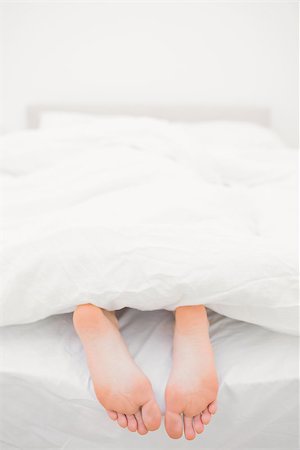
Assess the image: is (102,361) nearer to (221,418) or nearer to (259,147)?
(221,418)

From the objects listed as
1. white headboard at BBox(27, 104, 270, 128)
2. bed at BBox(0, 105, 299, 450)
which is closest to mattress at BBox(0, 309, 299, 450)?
bed at BBox(0, 105, 299, 450)

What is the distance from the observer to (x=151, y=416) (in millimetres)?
511

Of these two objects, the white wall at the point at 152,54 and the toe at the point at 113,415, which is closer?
the toe at the point at 113,415

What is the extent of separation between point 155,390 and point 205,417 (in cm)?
7

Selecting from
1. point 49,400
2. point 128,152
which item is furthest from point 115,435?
point 128,152

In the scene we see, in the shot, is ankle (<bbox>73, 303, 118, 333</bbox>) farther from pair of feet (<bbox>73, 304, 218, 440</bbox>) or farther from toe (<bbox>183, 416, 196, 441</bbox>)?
toe (<bbox>183, 416, 196, 441</bbox>)

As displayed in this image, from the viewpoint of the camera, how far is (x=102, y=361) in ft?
1.78

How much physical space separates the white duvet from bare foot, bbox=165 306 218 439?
2.5 inches

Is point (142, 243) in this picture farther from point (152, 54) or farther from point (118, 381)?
→ point (152, 54)

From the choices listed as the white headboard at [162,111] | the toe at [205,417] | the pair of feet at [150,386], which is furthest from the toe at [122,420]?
the white headboard at [162,111]

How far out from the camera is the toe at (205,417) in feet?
1.72

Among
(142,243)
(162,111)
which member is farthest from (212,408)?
(162,111)

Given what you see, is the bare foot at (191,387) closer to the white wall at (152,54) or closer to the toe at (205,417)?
the toe at (205,417)

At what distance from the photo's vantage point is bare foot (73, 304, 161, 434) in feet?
1.67
